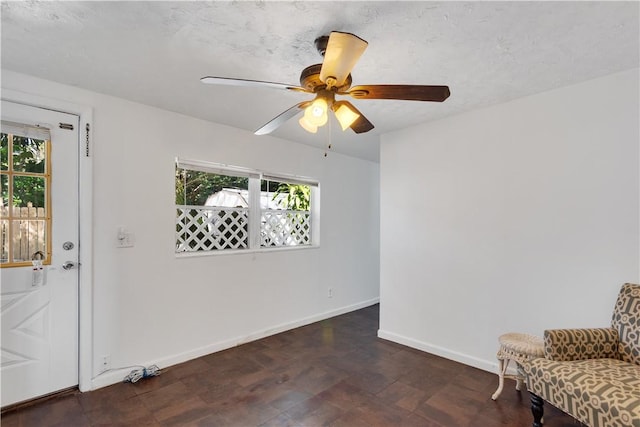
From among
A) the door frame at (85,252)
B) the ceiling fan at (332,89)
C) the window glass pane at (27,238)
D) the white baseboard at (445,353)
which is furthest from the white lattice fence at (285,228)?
the ceiling fan at (332,89)

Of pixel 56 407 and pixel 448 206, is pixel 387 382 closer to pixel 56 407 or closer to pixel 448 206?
pixel 448 206

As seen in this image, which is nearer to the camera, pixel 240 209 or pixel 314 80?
pixel 314 80

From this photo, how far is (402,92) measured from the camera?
1.54 meters

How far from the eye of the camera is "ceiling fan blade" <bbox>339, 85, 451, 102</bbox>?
1.46 meters

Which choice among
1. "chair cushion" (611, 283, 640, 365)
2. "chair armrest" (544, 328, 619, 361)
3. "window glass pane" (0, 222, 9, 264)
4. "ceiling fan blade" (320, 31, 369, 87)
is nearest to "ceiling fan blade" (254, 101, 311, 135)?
"ceiling fan blade" (320, 31, 369, 87)

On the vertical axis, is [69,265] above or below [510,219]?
below

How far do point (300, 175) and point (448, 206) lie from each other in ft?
5.63

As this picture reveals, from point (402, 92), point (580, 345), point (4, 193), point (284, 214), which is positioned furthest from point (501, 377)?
point (4, 193)

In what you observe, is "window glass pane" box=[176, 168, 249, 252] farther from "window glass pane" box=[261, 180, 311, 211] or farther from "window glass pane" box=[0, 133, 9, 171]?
"window glass pane" box=[0, 133, 9, 171]

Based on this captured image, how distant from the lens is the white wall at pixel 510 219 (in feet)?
6.86

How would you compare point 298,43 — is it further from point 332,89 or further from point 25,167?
point 25,167

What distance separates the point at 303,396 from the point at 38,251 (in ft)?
6.91

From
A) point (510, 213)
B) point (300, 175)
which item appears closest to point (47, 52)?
point (300, 175)

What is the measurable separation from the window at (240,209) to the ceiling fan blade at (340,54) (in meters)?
1.95
